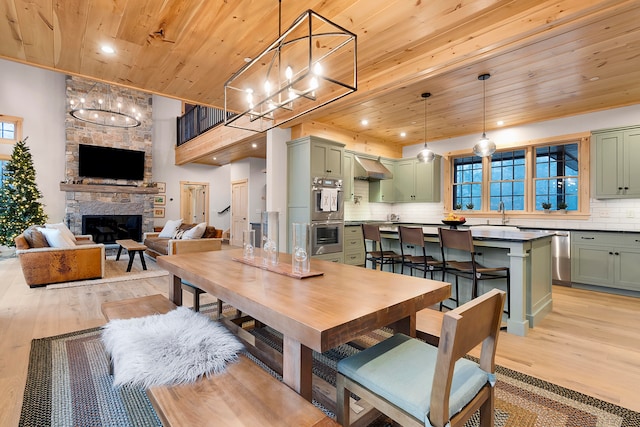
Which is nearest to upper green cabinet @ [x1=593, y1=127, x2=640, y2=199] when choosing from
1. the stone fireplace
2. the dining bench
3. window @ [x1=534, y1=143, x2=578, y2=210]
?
window @ [x1=534, y1=143, x2=578, y2=210]

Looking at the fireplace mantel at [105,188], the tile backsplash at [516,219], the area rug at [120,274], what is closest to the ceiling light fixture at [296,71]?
the tile backsplash at [516,219]

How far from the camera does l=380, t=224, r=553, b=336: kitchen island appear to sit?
282 centimetres

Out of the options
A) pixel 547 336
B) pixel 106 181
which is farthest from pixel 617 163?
pixel 106 181

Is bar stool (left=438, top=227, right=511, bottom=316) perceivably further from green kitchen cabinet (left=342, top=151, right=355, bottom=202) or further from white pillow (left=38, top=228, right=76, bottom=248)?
white pillow (left=38, top=228, right=76, bottom=248)

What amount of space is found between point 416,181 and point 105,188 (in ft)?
26.6

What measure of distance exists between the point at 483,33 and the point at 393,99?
1.62 metres

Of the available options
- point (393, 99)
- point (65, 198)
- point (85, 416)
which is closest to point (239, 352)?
point (85, 416)

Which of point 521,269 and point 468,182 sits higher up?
point 468,182

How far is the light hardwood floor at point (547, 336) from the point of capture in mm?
2035

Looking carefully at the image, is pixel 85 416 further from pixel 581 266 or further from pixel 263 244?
pixel 581 266

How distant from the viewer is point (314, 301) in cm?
137

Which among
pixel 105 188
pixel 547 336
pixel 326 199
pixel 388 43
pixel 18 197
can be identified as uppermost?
pixel 388 43

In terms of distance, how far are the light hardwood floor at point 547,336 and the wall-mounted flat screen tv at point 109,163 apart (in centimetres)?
458

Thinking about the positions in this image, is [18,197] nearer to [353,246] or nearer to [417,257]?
[353,246]
